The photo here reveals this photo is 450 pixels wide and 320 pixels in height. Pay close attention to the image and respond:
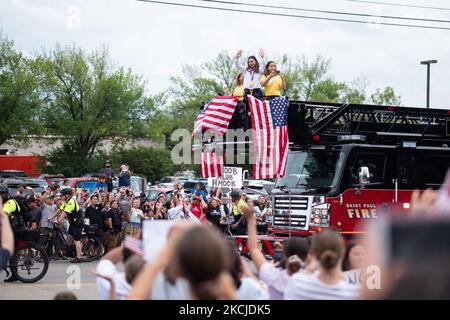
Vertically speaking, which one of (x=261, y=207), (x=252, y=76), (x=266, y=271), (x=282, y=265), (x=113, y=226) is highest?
(x=252, y=76)

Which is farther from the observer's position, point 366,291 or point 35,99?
point 35,99

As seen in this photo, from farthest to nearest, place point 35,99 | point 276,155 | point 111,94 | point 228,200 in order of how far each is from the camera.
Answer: point 111,94, point 35,99, point 228,200, point 276,155

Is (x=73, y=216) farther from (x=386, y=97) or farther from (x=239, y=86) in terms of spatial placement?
(x=386, y=97)

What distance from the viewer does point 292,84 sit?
68.0 m

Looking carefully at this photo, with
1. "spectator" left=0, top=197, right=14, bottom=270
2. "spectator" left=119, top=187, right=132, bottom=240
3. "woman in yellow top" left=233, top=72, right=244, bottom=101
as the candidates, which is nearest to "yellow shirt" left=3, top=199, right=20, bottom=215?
"spectator" left=119, top=187, right=132, bottom=240

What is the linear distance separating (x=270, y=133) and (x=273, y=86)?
1291 mm

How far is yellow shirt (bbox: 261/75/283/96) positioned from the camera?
55.3 ft

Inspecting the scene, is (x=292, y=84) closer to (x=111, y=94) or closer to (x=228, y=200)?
(x=111, y=94)

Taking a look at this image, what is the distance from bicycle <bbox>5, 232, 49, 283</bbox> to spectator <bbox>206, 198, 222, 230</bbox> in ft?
20.6

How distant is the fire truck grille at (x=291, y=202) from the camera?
15.8 metres

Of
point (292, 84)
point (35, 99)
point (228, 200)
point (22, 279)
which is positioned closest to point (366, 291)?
point (22, 279)

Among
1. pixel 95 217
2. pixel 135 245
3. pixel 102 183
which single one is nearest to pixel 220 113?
pixel 95 217

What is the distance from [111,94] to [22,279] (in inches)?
1718

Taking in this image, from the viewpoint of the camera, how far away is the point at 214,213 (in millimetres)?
21016
